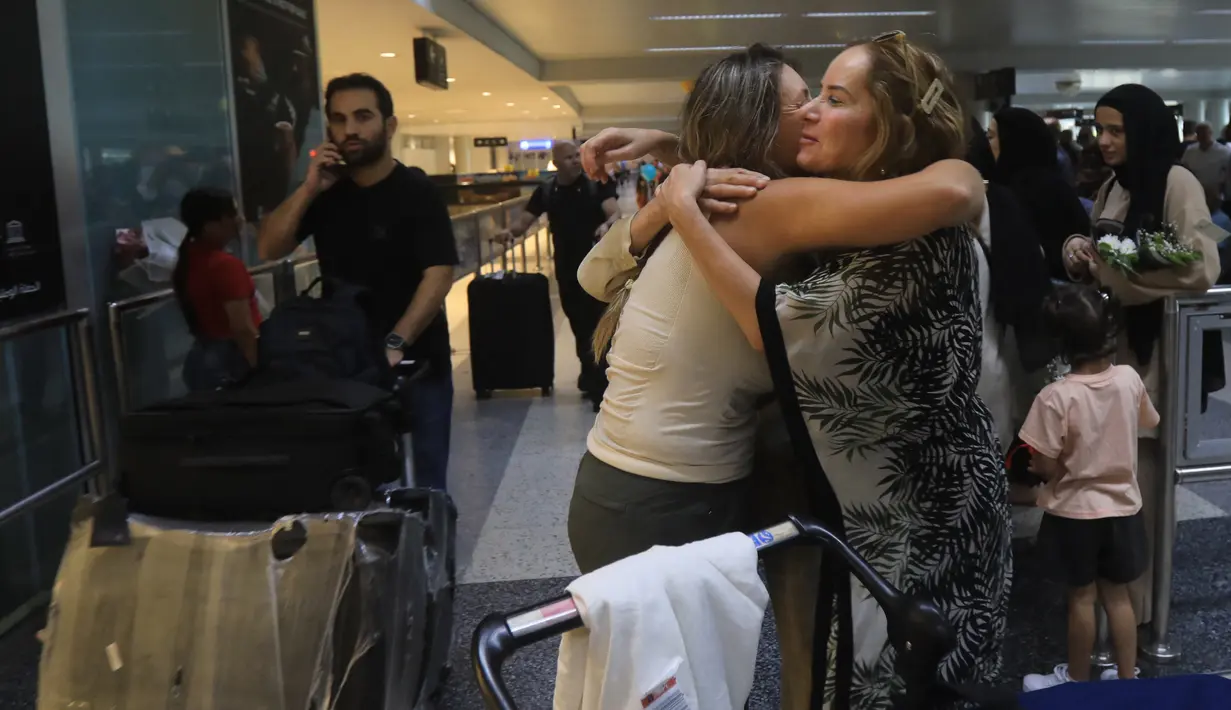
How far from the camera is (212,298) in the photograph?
3350 millimetres

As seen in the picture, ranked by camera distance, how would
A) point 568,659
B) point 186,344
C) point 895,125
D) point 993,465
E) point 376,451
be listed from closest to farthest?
1. point 568,659
2. point 895,125
3. point 993,465
4. point 376,451
5. point 186,344

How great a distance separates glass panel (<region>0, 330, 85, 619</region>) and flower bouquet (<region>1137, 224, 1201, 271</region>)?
3.19 metres

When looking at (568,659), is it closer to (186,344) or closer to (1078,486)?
(1078,486)

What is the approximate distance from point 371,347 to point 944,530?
155 centimetres

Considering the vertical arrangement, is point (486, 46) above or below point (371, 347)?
above

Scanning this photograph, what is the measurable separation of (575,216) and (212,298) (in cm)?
298

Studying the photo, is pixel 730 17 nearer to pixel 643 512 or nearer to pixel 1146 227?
pixel 1146 227

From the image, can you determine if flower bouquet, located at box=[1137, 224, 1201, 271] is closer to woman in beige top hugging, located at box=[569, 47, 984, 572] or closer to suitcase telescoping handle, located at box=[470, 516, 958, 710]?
woman in beige top hugging, located at box=[569, 47, 984, 572]

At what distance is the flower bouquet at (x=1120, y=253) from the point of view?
99.4 inches

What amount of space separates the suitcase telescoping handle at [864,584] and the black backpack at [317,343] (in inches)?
55.3

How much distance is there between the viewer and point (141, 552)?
1854 mm

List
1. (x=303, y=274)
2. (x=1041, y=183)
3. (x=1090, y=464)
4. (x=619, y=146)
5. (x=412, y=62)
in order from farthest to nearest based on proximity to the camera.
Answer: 1. (x=412, y=62)
2. (x=303, y=274)
3. (x=1041, y=183)
4. (x=1090, y=464)
5. (x=619, y=146)

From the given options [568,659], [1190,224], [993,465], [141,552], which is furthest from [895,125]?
[1190,224]

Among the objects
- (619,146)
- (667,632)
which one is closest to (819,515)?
(667,632)
